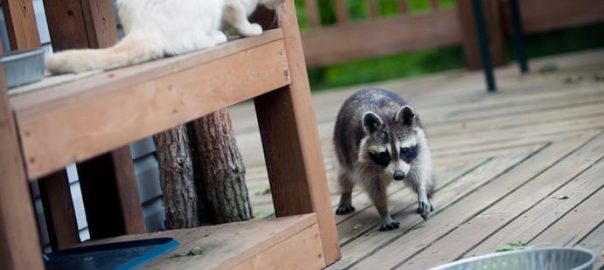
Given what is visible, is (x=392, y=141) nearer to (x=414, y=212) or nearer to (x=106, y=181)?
(x=414, y=212)

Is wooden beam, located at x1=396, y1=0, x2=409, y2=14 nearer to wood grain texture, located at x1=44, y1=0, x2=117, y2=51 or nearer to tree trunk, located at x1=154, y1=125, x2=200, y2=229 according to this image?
tree trunk, located at x1=154, y1=125, x2=200, y2=229

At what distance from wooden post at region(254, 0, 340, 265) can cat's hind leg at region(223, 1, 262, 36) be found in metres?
0.11

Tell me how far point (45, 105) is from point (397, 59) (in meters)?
8.62

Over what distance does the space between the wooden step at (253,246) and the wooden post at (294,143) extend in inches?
2.3

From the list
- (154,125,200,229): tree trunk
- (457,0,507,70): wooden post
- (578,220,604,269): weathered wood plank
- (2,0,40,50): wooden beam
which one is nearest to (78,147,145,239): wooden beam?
(154,125,200,229): tree trunk

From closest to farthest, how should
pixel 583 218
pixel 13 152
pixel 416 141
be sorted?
pixel 13 152 → pixel 583 218 → pixel 416 141

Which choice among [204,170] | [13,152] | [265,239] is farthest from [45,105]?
[204,170]

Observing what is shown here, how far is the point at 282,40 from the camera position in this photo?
3.50 m

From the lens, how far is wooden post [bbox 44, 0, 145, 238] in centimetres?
389

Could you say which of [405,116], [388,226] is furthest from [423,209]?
[405,116]

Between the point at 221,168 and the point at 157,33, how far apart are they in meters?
1.25

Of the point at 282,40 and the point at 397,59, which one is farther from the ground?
the point at 282,40

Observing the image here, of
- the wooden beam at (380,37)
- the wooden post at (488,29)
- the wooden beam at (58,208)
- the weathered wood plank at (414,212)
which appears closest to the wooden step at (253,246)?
the weathered wood plank at (414,212)

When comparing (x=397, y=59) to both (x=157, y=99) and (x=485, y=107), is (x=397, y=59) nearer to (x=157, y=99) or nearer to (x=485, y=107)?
(x=485, y=107)
